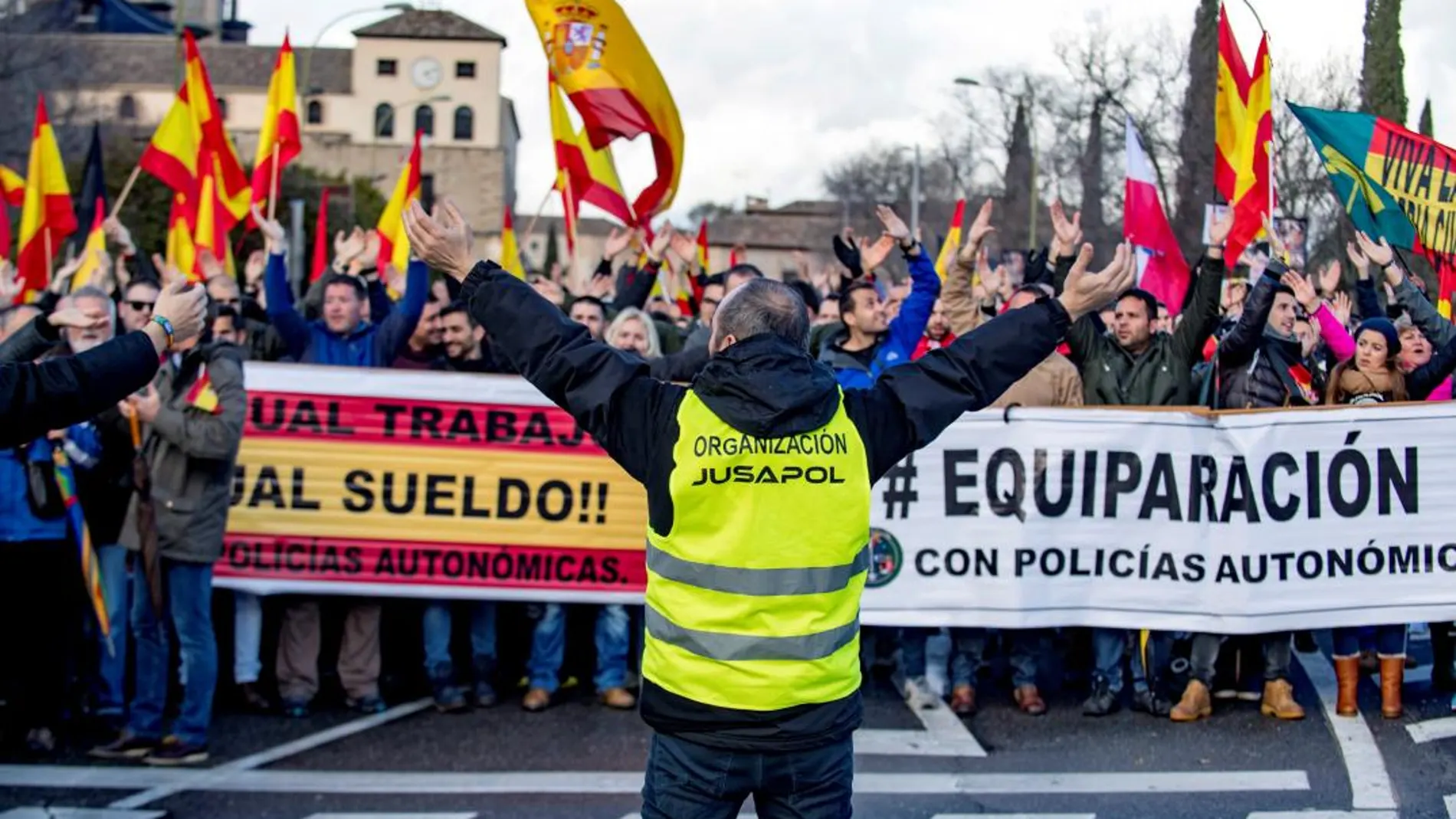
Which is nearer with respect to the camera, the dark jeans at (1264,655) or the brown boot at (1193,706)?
the brown boot at (1193,706)

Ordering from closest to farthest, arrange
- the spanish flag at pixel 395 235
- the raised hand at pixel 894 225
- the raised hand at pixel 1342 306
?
the raised hand at pixel 894 225 < the raised hand at pixel 1342 306 < the spanish flag at pixel 395 235

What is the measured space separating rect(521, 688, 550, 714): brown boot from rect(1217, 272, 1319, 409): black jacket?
370 centimetres

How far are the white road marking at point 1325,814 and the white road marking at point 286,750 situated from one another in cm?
398

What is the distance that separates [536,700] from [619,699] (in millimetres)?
404

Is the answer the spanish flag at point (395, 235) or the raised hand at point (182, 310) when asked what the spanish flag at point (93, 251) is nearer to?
the spanish flag at point (395, 235)

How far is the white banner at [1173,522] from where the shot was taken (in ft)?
26.1

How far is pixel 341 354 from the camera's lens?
8.63 m

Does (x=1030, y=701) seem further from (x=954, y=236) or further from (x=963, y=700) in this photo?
(x=954, y=236)

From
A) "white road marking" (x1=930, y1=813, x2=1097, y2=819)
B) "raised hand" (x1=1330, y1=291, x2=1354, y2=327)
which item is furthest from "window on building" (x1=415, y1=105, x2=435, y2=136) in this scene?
"white road marking" (x1=930, y1=813, x2=1097, y2=819)

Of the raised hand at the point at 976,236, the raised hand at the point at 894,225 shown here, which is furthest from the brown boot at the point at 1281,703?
the raised hand at the point at 894,225

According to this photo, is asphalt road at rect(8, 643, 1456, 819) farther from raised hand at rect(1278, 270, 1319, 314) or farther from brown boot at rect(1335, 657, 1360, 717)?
raised hand at rect(1278, 270, 1319, 314)

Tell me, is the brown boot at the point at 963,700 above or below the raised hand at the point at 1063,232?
below

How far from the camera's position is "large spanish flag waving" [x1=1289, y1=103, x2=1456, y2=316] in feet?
27.7

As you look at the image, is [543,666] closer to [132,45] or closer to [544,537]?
[544,537]
